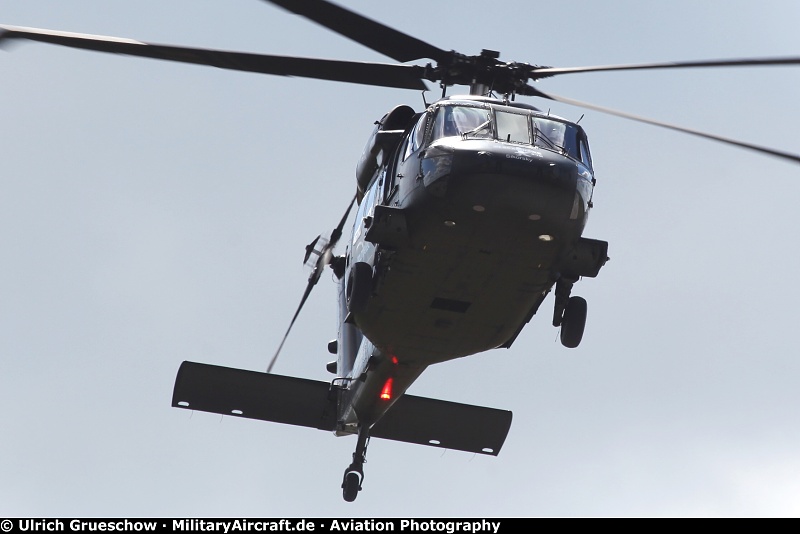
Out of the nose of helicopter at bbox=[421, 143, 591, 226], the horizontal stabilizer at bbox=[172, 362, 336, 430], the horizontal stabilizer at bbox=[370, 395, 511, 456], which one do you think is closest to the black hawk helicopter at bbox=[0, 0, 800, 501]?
the nose of helicopter at bbox=[421, 143, 591, 226]

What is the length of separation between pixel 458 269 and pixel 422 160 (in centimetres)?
145

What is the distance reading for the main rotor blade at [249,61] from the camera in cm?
1306

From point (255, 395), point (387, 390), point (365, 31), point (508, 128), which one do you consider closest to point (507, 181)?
point (508, 128)

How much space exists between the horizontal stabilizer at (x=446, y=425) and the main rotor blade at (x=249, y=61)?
21.3 feet

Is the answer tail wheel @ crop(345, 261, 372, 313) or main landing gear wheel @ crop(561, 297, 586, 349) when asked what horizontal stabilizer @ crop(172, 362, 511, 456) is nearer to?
tail wheel @ crop(345, 261, 372, 313)

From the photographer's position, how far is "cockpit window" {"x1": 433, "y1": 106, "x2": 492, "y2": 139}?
47.3 feet

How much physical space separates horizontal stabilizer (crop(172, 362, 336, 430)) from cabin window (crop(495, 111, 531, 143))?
683 centimetres

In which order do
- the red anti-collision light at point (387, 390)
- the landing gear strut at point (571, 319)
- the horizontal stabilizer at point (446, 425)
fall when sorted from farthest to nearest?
the horizontal stabilizer at point (446, 425) < the red anti-collision light at point (387, 390) < the landing gear strut at point (571, 319)

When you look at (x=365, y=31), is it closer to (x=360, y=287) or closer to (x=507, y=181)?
(x=507, y=181)

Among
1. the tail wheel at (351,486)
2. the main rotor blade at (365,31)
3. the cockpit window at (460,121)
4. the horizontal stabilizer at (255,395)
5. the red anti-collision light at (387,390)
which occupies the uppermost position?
the main rotor blade at (365,31)

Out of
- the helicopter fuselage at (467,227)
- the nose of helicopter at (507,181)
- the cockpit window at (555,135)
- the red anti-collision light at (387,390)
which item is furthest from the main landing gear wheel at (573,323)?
the red anti-collision light at (387,390)

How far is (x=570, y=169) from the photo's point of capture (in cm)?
1414

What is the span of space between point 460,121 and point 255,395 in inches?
266

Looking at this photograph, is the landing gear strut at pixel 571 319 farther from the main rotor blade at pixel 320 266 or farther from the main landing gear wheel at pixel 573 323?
the main rotor blade at pixel 320 266
